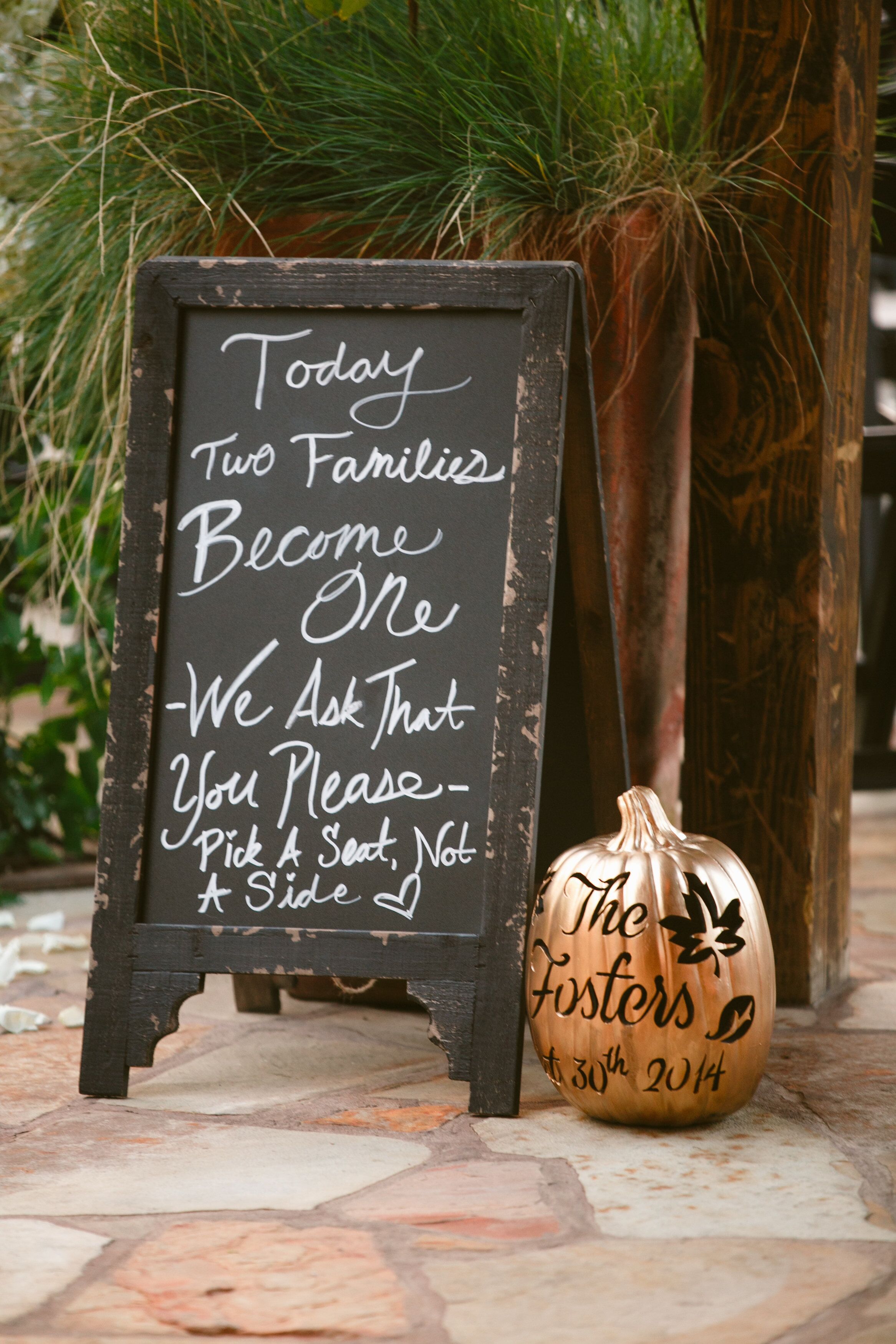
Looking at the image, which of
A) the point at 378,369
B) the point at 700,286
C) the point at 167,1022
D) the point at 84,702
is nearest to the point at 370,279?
the point at 378,369

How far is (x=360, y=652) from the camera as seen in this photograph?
1.73m

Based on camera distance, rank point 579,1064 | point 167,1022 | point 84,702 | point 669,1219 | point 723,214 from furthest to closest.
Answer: point 84,702 < point 723,214 < point 167,1022 < point 579,1064 < point 669,1219

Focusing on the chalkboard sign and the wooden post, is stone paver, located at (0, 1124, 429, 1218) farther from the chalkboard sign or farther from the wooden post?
the wooden post

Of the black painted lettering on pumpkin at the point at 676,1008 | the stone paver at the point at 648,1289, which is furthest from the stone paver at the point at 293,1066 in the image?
the stone paver at the point at 648,1289

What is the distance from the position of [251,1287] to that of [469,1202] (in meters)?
0.26

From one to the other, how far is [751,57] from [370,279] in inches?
29.4

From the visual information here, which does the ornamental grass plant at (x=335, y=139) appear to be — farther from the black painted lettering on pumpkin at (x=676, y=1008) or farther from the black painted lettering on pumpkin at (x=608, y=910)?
the black painted lettering on pumpkin at (x=676, y=1008)

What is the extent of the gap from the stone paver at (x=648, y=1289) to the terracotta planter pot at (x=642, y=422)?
926 millimetres

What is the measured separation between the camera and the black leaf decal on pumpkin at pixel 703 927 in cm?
155

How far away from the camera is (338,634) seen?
5.70 ft

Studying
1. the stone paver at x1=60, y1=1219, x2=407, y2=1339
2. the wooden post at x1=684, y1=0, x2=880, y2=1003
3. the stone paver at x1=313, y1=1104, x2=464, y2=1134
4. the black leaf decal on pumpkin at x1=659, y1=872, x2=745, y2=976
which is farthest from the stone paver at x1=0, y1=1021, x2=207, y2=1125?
the wooden post at x1=684, y1=0, x2=880, y2=1003

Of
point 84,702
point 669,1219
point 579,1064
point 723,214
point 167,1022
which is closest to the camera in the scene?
point 669,1219

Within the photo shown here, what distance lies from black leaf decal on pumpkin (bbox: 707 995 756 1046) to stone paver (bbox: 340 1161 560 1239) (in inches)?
10.0

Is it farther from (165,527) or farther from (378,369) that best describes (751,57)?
(165,527)
